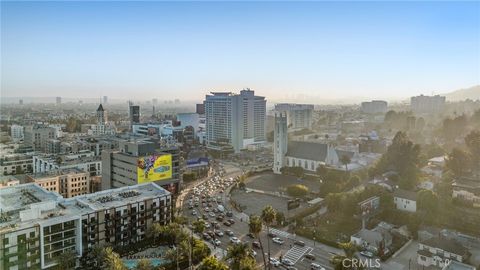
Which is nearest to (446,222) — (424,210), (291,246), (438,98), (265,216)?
(424,210)

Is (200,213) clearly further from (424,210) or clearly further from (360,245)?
(424,210)

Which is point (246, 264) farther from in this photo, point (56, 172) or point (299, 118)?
point (299, 118)

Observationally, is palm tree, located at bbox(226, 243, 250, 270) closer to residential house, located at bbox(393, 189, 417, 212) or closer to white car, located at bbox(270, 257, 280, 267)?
white car, located at bbox(270, 257, 280, 267)

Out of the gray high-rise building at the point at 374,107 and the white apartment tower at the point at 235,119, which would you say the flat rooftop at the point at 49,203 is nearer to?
the white apartment tower at the point at 235,119

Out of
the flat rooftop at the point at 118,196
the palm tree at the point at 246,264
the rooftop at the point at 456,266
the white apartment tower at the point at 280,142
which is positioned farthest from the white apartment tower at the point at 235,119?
→ the rooftop at the point at 456,266

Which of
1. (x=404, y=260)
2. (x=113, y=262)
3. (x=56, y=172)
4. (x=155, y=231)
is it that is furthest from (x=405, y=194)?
(x=56, y=172)

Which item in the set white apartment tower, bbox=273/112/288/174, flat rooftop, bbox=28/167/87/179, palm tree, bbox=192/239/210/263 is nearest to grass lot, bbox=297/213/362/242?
palm tree, bbox=192/239/210/263
